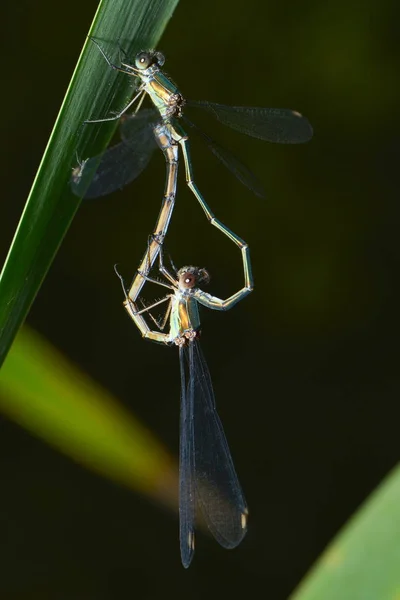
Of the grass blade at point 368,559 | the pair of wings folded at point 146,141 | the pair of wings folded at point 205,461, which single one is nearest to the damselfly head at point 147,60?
the pair of wings folded at point 146,141

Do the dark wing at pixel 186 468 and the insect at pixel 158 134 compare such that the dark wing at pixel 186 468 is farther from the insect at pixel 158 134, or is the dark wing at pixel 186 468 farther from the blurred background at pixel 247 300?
the blurred background at pixel 247 300

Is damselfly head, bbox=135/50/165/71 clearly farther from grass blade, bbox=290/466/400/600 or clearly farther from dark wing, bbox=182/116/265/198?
grass blade, bbox=290/466/400/600

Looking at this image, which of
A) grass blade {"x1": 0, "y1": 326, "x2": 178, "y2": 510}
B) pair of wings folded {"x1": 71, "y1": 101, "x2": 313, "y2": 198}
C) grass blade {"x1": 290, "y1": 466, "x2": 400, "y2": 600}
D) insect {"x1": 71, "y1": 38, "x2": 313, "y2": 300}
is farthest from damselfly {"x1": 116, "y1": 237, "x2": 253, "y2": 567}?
grass blade {"x1": 0, "y1": 326, "x2": 178, "y2": 510}

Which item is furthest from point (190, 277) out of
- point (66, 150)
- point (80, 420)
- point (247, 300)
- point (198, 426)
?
point (247, 300)

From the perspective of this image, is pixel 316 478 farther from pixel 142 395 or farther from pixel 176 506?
pixel 142 395

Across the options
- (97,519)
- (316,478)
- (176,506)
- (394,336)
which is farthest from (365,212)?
(97,519)
